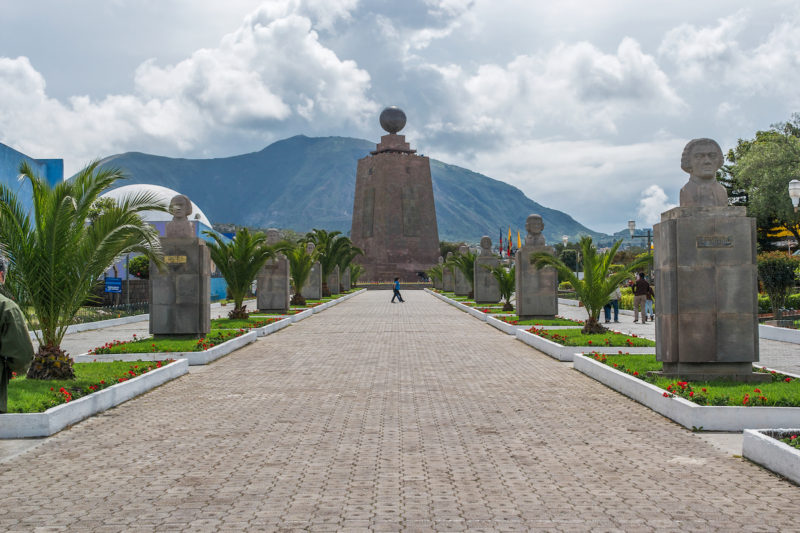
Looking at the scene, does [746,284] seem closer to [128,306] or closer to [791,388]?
[791,388]

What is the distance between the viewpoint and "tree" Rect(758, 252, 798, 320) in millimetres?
18047

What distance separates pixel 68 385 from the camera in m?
8.55

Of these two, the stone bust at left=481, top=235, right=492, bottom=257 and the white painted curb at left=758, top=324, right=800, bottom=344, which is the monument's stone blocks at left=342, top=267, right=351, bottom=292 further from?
the white painted curb at left=758, top=324, right=800, bottom=344

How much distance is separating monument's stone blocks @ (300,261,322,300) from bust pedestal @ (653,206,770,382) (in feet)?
88.5

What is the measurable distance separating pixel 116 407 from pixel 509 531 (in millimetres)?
5750

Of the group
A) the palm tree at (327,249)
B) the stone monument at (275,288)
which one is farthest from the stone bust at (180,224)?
the palm tree at (327,249)

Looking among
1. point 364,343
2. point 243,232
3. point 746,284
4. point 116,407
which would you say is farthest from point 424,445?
point 243,232

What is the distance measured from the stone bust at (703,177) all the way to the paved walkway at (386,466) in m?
2.67

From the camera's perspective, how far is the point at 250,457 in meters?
5.99

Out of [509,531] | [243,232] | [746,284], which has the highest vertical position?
[243,232]

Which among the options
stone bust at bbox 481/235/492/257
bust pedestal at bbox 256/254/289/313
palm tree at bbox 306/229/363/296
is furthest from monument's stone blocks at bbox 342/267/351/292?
bust pedestal at bbox 256/254/289/313

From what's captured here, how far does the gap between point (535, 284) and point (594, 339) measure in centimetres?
615

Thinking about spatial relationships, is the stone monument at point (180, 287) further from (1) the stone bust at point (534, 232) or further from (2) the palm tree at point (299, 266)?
(2) the palm tree at point (299, 266)

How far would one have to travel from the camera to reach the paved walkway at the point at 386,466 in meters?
4.52
